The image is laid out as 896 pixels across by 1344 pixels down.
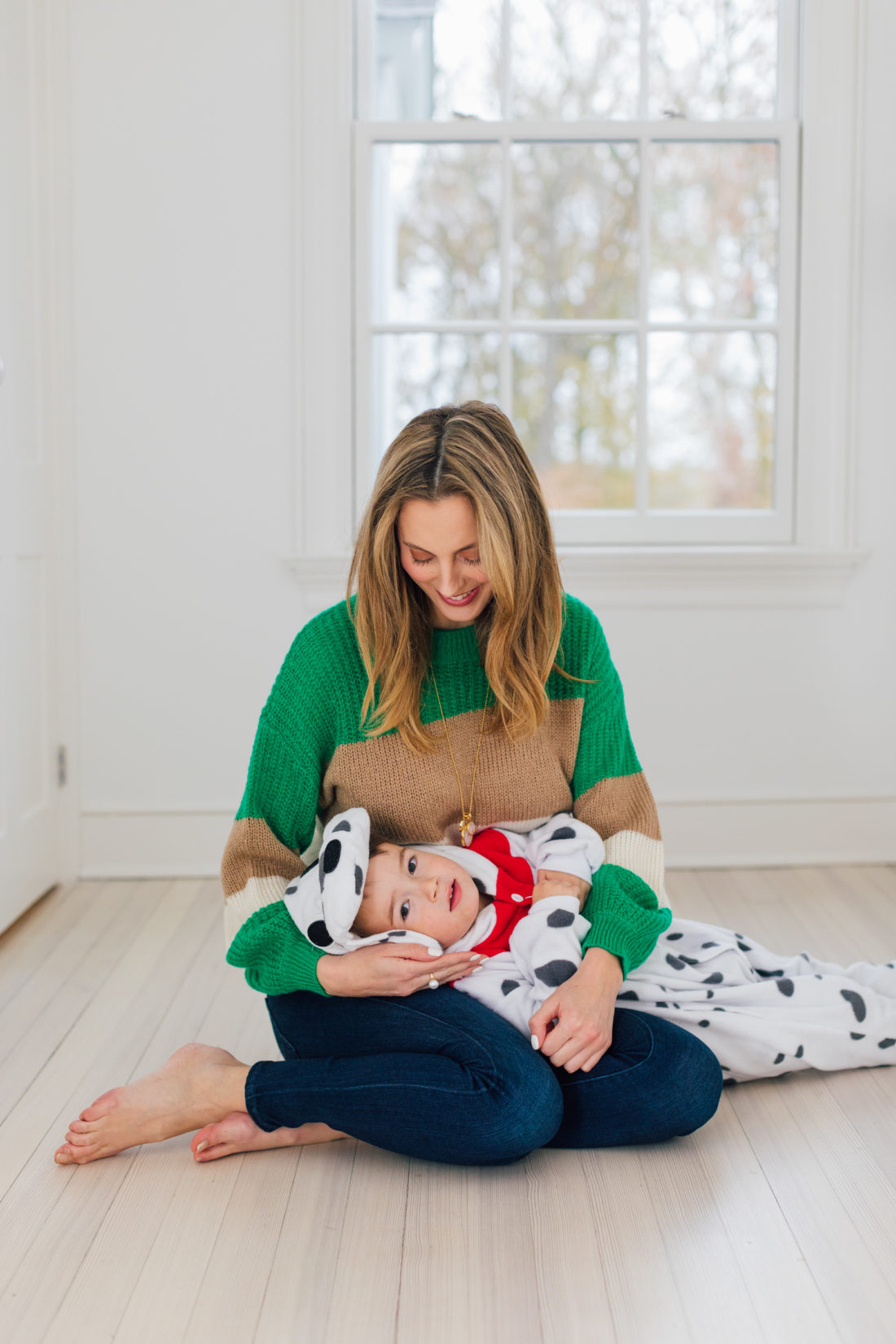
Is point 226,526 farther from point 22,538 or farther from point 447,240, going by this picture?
point 447,240

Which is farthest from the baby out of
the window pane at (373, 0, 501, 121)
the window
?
the window pane at (373, 0, 501, 121)

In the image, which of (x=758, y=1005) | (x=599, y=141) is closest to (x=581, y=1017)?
(x=758, y=1005)

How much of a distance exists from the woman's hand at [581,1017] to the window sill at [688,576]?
4.36 feet

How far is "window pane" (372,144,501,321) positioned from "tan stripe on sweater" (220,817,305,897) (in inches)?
68.1

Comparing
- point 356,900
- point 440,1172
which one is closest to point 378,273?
point 356,900

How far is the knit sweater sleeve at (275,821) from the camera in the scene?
1.49 meters

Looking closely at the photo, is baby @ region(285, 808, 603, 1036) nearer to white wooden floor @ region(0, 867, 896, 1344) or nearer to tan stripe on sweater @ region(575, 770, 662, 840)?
tan stripe on sweater @ region(575, 770, 662, 840)

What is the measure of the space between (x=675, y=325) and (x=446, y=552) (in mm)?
1492

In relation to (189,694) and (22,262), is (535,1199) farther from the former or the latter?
(22,262)

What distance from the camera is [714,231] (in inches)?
126

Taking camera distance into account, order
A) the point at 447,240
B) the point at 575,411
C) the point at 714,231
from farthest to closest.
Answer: the point at 575,411
the point at 447,240
the point at 714,231

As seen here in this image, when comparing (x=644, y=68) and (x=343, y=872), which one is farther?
(x=644, y=68)

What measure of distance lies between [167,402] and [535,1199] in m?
1.88

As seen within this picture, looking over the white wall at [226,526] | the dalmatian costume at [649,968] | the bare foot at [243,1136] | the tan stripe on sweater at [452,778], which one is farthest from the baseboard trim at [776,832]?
the bare foot at [243,1136]
